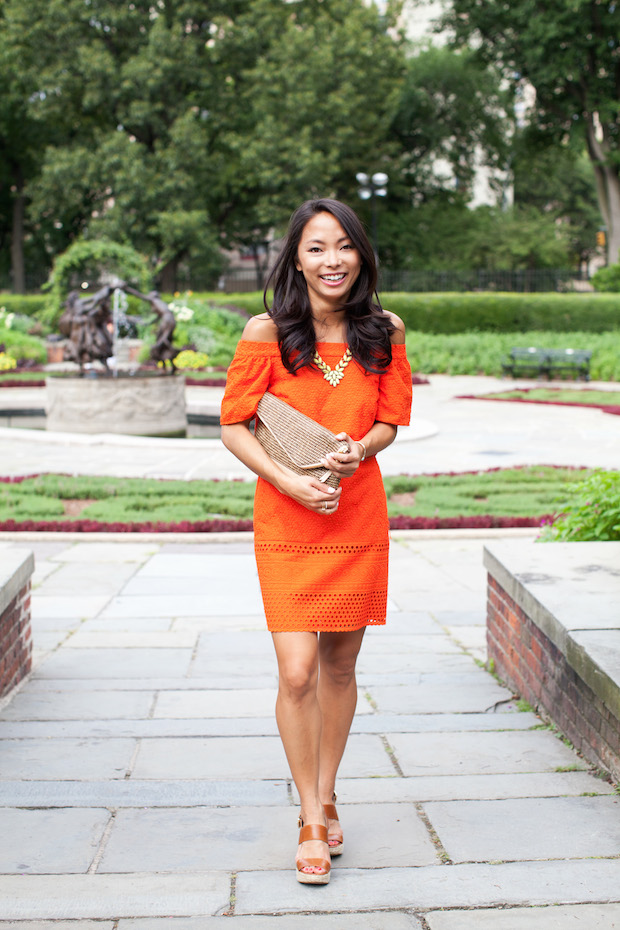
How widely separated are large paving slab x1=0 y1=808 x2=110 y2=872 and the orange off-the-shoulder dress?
76 cm

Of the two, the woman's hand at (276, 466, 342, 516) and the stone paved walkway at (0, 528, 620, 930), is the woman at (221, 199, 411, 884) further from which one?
the stone paved walkway at (0, 528, 620, 930)

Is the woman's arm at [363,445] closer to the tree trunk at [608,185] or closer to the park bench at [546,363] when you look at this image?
the park bench at [546,363]

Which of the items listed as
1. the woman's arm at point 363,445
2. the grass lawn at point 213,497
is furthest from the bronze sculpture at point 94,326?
the woman's arm at point 363,445

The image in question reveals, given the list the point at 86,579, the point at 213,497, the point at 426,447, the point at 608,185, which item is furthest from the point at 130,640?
the point at 608,185

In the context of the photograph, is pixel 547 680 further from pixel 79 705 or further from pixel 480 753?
pixel 79 705

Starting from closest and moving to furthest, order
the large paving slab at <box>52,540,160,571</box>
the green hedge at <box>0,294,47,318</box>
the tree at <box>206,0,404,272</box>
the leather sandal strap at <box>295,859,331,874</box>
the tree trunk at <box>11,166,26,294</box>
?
the leather sandal strap at <box>295,859,331,874</box>, the large paving slab at <box>52,540,160,571</box>, the green hedge at <box>0,294,47,318</box>, the tree at <box>206,0,404,272</box>, the tree trunk at <box>11,166,26,294</box>

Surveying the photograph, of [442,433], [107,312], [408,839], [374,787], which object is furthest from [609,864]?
[107,312]

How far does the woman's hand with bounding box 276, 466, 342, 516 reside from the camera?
8.77ft

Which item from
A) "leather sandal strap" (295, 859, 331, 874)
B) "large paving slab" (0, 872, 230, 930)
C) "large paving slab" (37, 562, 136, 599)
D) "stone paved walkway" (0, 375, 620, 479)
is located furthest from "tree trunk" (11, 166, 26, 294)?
"leather sandal strap" (295, 859, 331, 874)

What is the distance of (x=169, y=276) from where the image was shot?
3997 cm

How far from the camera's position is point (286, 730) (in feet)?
9.06

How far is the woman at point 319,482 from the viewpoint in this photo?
9.03 feet

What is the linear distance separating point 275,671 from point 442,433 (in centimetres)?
1064

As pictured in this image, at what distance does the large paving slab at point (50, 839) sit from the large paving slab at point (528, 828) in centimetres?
95
